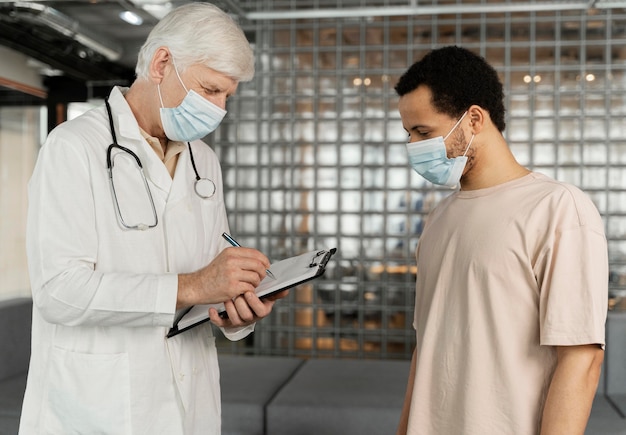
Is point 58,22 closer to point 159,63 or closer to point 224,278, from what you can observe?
point 159,63

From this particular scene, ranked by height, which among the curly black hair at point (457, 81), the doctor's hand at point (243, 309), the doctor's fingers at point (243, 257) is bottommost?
the doctor's hand at point (243, 309)

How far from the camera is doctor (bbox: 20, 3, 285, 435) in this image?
4.42ft

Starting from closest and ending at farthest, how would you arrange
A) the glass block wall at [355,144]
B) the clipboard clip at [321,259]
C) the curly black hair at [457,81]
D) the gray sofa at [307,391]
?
the clipboard clip at [321,259] < the curly black hair at [457,81] < the gray sofa at [307,391] < the glass block wall at [355,144]

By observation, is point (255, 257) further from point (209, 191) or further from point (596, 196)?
point (596, 196)

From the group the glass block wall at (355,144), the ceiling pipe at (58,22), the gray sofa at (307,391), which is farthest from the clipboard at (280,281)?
the ceiling pipe at (58,22)

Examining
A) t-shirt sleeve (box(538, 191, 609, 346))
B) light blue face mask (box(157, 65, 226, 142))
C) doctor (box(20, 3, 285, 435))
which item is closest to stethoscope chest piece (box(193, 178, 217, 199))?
doctor (box(20, 3, 285, 435))

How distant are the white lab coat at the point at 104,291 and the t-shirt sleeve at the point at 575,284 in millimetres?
750

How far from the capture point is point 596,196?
4.72 metres

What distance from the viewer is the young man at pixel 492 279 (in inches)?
52.8

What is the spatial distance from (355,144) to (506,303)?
11.7 feet

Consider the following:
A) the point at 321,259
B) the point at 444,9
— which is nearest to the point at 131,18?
the point at 444,9

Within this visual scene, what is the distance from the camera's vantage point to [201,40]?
151 centimetres

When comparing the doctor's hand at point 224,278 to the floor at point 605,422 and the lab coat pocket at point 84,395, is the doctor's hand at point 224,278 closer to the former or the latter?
the lab coat pocket at point 84,395

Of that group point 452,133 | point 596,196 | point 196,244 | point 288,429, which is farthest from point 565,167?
point 196,244
